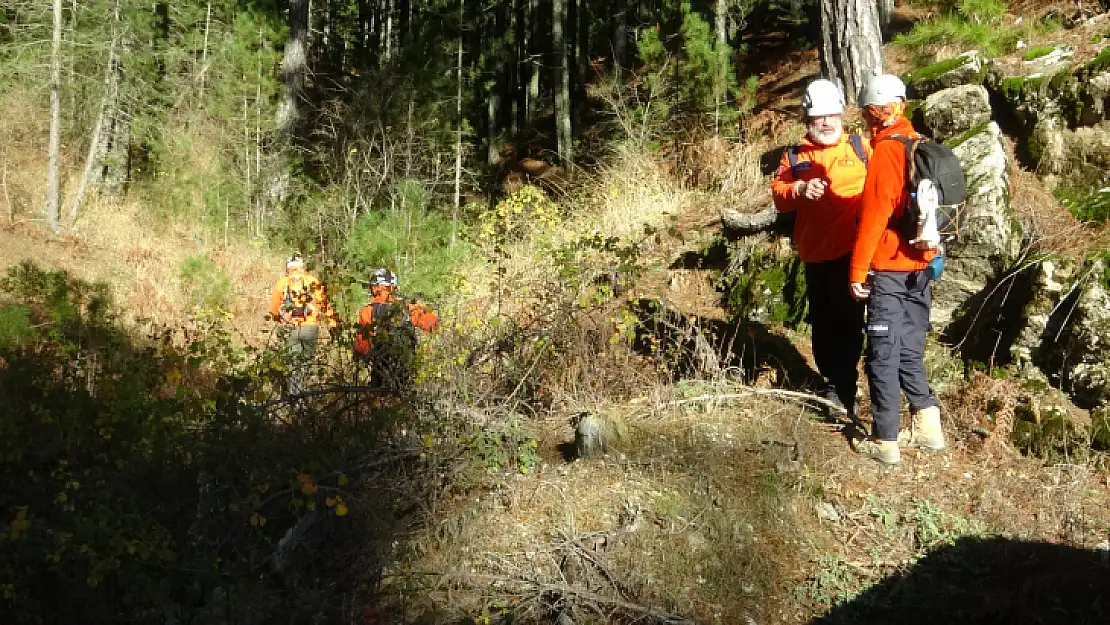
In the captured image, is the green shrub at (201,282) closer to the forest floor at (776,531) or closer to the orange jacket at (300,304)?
the orange jacket at (300,304)

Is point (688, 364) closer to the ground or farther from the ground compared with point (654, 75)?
closer to the ground

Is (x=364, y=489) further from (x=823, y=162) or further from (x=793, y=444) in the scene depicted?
(x=823, y=162)

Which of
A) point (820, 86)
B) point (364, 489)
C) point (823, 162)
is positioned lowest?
point (364, 489)

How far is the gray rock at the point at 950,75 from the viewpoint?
7.35 m

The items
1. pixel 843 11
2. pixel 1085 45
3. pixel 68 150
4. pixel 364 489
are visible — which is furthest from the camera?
pixel 68 150

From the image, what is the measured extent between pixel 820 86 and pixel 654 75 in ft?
31.8

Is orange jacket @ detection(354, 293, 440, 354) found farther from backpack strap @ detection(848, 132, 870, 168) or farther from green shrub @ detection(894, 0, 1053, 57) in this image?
green shrub @ detection(894, 0, 1053, 57)

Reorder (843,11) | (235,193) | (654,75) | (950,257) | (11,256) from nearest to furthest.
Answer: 1. (950,257)
2. (843,11)
3. (654,75)
4. (11,256)
5. (235,193)

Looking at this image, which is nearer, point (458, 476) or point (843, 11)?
point (458, 476)

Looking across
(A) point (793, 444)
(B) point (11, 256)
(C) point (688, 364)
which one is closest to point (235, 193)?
(B) point (11, 256)

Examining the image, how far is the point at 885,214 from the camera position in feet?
14.2

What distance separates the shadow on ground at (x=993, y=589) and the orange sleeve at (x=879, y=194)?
1.52m

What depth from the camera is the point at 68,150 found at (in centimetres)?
2175

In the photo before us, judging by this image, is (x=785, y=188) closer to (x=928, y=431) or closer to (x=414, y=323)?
(x=928, y=431)
